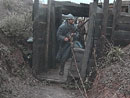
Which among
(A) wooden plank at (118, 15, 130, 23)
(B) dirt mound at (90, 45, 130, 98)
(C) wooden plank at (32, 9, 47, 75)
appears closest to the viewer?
(B) dirt mound at (90, 45, 130, 98)

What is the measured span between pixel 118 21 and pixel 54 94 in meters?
3.02

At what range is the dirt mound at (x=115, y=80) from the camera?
580 centimetres

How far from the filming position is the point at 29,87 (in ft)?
26.0

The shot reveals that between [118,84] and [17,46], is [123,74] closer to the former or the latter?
[118,84]

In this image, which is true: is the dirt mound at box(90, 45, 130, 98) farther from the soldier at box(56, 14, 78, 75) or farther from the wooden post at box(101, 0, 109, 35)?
the soldier at box(56, 14, 78, 75)

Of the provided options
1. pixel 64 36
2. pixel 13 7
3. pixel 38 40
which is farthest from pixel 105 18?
pixel 13 7

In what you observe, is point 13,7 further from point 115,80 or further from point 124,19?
point 115,80

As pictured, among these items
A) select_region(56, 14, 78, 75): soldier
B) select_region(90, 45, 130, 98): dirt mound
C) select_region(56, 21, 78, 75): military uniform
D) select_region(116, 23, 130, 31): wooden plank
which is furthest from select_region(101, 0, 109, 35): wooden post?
select_region(56, 21, 78, 75): military uniform

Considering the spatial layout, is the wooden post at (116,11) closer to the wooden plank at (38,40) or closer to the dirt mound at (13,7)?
the wooden plank at (38,40)

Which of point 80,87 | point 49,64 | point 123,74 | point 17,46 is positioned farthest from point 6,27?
point 123,74

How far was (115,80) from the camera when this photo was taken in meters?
6.47

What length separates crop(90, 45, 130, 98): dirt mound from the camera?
5797 mm

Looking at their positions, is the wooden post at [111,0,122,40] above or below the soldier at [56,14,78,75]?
above

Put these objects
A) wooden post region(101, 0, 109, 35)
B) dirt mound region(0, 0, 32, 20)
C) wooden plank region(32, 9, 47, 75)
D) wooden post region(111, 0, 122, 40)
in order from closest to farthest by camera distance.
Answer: wooden post region(101, 0, 109, 35) → wooden post region(111, 0, 122, 40) → wooden plank region(32, 9, 47, 75) → dirt mound region(0, 0, 32, 20)
